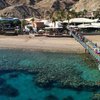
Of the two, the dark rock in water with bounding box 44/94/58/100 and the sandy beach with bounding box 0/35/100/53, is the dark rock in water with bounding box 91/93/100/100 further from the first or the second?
the sandy beach with bounding box 0/35/100/53

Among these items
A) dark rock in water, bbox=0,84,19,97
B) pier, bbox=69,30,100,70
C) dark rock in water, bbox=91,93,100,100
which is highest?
pier, bbox=69,30,100,70

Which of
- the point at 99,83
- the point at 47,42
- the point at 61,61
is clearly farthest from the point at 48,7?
the point at 99,83

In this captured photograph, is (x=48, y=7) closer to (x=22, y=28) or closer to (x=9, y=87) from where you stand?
(x=22, y=28)

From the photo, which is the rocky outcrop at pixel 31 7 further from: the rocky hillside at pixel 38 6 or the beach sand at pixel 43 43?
the beach sand at pixel 43 43

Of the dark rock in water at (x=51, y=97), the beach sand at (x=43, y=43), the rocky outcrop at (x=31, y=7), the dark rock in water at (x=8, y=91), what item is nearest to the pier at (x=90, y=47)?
the beach sand at (x=43, y=43)

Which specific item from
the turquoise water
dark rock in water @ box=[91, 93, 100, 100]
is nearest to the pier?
the turquoise water

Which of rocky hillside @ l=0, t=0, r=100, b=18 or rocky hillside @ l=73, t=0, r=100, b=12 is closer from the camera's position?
rocky hillside @ l=73, t=0, r=100, b=12
